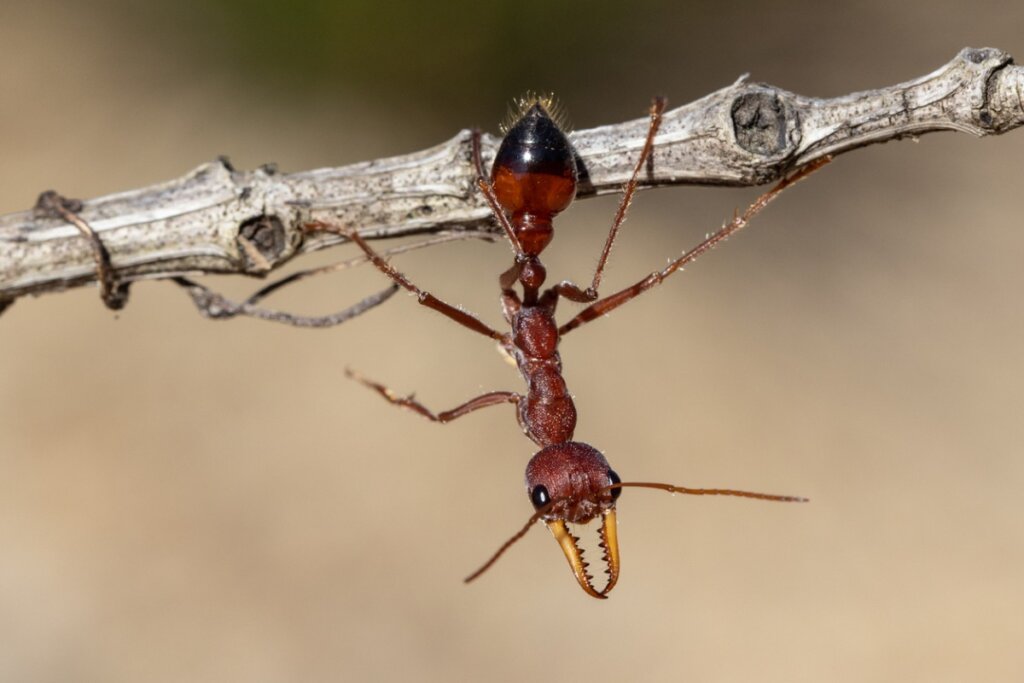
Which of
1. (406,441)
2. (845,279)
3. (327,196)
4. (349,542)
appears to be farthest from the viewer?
(845,279)

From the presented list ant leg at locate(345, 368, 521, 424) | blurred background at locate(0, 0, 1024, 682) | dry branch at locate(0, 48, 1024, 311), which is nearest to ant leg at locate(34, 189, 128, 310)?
dry branch at locate(0, 48, 1024, 311)


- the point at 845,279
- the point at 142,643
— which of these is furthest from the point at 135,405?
the point at 845,279

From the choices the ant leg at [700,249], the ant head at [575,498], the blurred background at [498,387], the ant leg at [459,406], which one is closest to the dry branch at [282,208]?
the ant leg at [700,249]

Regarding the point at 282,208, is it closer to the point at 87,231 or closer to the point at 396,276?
the point at 396,276

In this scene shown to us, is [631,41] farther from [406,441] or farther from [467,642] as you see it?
[467,642]

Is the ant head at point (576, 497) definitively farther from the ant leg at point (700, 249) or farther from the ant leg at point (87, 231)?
the ant leg at point (87, 231)

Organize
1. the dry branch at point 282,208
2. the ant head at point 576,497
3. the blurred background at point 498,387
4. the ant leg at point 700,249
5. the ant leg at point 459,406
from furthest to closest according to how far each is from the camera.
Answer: the blurred background at point 498,387, the ant leg at point 459,406, the ant leg at point 700,249, the ant head at point 576,497, the dry branch at point 282,208
